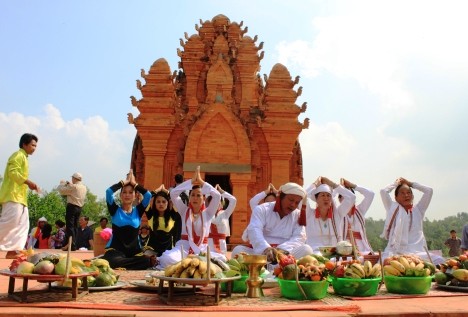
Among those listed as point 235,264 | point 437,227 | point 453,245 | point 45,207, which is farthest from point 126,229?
point 437,227

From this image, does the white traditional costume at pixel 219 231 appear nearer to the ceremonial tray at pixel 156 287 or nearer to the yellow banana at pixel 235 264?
the yellow banana at pixel 235 264

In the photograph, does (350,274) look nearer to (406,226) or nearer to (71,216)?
(406,226)

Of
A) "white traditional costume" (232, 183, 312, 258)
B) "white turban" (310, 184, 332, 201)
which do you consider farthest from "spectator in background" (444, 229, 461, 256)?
"white traditional costume" (232, 183, 312, 258)

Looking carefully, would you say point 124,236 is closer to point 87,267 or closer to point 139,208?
point 139,208

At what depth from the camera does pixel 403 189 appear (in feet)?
24.4

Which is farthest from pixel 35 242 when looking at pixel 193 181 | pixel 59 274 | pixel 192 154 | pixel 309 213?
pixel 59 274

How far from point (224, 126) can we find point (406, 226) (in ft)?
31.2

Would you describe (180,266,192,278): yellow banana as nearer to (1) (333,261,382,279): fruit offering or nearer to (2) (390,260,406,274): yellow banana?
(1) (333,261,382,279): fruit offering

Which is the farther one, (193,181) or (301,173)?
(301,173)

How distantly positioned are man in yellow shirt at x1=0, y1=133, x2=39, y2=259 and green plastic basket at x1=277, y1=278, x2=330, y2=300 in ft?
17.7

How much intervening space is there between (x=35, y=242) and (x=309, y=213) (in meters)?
10.4

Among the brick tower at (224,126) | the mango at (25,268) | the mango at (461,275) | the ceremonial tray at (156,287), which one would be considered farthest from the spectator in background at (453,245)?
the mango at (25,268)

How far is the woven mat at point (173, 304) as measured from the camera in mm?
3703

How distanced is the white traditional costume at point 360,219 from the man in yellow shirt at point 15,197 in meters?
5.65
